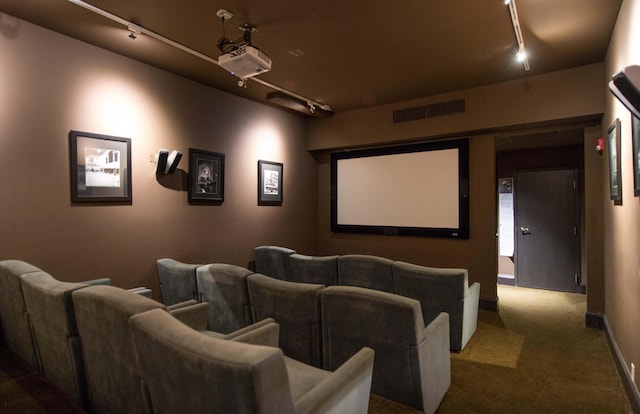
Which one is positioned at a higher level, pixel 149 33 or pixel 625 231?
pixel 149 33

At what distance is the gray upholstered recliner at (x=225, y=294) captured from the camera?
2.67m

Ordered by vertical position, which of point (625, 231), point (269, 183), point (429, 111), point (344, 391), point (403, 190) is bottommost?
point (344, 391)

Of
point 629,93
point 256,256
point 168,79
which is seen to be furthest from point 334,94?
point 629,93

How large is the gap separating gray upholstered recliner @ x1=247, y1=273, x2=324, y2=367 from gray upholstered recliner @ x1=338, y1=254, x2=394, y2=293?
125 cm

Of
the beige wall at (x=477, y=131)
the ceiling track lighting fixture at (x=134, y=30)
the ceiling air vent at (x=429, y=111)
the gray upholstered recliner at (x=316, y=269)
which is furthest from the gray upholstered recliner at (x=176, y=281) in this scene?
the ceiling air vent at (x=429, y=111)

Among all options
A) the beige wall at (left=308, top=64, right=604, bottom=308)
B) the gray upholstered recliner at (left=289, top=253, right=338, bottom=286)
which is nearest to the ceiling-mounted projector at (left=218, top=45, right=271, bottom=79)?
the gray upholstered recliner at (left=289, top=253, right=338, bottom=286)

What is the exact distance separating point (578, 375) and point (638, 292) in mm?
1068

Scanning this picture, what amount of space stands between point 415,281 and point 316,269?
1.10m

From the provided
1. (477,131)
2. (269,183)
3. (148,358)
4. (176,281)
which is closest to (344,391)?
(148,358)

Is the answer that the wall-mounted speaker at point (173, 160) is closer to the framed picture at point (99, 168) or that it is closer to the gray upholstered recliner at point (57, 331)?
the framed picture at point (99, 168)

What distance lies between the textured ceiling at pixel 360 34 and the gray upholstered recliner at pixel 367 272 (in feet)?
7.31

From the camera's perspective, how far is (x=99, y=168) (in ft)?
11.7

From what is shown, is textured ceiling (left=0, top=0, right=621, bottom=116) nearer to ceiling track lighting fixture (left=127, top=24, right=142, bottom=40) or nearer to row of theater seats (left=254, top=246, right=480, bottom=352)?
ceiling track lighting fixture (left=127, top=24, right=142, bottom=40)

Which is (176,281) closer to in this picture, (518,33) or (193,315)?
(193,315)
